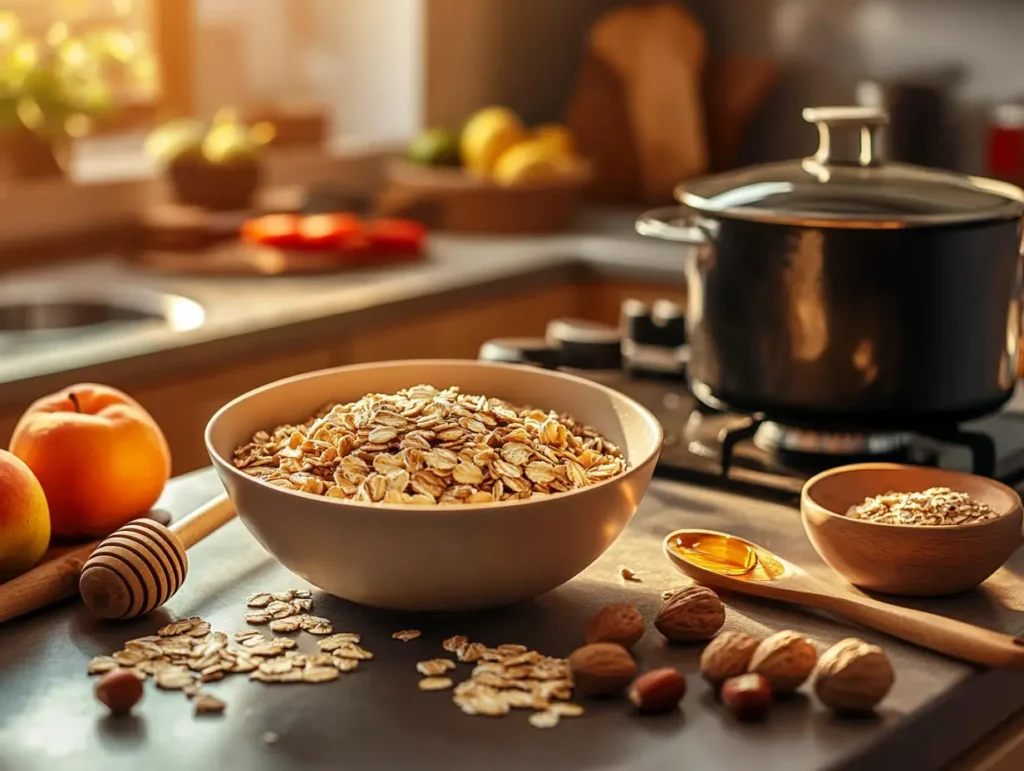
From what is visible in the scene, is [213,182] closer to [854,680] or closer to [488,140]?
[488,140]

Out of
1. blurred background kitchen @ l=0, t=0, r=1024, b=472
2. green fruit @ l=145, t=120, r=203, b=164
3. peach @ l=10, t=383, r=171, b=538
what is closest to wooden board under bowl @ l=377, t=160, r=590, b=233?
blurred background kitchen @ l=0, t=0, r=1024, b=472

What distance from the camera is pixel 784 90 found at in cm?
314

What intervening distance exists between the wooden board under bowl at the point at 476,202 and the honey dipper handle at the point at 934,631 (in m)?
1.88

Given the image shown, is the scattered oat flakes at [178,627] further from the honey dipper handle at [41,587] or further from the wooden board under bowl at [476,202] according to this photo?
the wooden board under bowl at [476,202]

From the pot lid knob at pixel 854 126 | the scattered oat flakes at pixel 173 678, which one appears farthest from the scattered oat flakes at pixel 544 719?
the pot lid knob at pixel 854 126

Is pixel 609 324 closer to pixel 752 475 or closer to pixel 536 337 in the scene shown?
pixel 536 337

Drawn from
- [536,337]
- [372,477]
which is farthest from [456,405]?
[536,337]

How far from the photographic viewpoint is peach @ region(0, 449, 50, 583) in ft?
3.18

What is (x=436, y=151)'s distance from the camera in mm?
2834

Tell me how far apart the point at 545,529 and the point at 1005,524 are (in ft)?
1.08

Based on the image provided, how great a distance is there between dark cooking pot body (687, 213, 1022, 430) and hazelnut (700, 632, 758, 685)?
40 centimetres

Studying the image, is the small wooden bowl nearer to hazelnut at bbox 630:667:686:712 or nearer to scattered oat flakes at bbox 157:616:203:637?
hazelnut at bbox 630:667:686:712

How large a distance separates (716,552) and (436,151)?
1913 mm

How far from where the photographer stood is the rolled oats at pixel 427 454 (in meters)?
0.92
